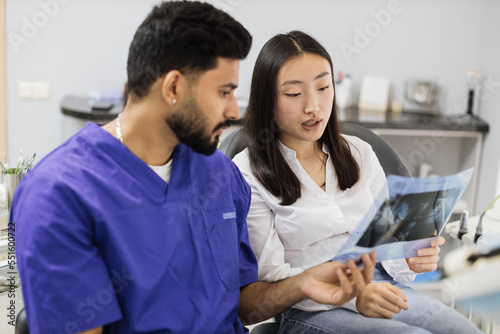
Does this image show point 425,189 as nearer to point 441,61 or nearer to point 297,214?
point 297,214

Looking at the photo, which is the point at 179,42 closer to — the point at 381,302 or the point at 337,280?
the point at 337,280

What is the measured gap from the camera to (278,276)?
1292 millimetres

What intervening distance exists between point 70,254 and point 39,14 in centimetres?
226

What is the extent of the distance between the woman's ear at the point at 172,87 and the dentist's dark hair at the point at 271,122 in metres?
0.40

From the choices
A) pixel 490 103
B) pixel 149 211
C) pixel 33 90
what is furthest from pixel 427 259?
pixel 33 90

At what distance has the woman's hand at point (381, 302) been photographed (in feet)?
4.12

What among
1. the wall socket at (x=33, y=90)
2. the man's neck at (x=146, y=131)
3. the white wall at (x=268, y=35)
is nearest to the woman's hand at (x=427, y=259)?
the man's neck at (x=146, y=131)

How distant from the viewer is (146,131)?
1.10 metres

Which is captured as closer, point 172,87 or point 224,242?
point 172,87

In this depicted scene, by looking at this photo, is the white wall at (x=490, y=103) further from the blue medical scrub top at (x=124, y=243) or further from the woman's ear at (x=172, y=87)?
the woman's ear at (x=172, y=87)

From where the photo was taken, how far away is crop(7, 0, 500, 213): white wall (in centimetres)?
290

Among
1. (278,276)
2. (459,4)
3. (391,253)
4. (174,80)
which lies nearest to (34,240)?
(174,80)

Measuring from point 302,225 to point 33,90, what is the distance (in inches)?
84.2

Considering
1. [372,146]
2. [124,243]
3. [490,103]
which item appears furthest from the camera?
[490,103]
